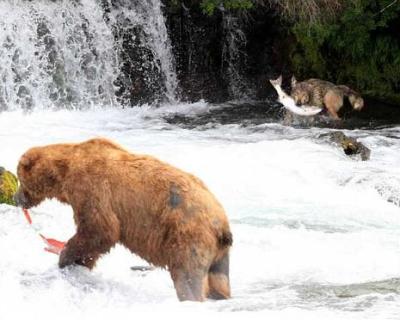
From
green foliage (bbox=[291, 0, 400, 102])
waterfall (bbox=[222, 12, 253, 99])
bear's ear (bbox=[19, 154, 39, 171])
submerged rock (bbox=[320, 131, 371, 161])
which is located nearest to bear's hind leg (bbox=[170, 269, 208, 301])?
bear's ear (bbox=[19, 154, 39, 171])

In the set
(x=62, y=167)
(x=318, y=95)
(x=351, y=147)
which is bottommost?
(x=351, y=147)

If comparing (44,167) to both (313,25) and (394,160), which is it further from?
(313,25)

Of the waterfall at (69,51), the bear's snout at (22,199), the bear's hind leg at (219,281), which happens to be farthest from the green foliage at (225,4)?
the bear's hind leg at (219,281)

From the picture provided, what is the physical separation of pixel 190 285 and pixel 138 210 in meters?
0.60

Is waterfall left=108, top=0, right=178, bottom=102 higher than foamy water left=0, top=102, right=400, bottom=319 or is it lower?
higher

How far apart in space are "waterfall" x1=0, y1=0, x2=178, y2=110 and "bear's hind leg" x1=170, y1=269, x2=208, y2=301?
33.9 ft

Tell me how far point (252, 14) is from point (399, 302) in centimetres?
1211

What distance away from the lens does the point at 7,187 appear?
287 inches

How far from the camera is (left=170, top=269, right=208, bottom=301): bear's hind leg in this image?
14.8 ft

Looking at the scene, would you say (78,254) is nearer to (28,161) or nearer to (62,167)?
(62,167)

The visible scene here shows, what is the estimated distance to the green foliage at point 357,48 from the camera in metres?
14.4

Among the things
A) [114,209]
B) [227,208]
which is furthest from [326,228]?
[114,209]

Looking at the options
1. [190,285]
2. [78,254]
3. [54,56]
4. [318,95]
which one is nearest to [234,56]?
[318,95]

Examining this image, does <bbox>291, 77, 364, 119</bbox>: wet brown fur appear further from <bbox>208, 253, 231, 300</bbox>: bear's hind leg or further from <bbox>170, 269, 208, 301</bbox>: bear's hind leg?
<bbox>170, 269, 208, 301</bbox>: bear's hind leg
